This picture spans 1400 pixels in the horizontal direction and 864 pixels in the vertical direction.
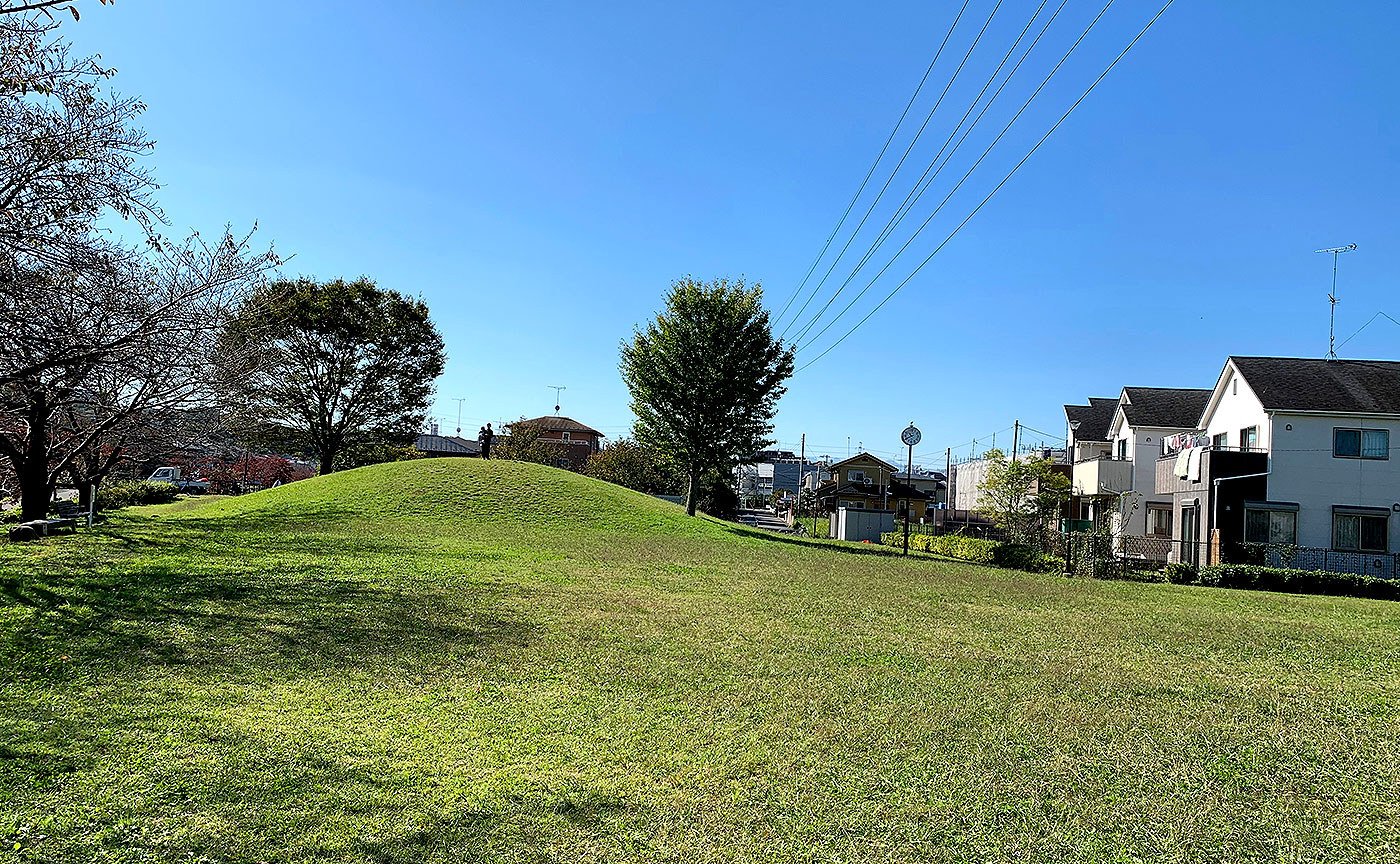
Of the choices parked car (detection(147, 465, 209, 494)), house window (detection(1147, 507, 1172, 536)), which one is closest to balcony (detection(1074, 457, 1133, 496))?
house window (detection(1147, 507, 1172, 536))

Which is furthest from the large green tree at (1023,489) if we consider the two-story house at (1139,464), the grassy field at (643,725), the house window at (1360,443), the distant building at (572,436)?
the distant building at (572,436)

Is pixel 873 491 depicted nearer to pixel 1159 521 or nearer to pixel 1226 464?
pixel 1159 521

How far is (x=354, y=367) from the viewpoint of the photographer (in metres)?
34.2

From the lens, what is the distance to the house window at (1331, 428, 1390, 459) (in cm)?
2253

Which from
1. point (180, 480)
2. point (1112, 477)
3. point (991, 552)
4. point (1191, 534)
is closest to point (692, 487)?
point (991, 552)

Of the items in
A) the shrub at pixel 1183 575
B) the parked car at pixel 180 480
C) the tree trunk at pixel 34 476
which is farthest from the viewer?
the parked car at pixel 180 480

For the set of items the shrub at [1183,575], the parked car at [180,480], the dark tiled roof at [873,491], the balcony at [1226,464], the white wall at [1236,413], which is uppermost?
the white wall at [1236,413]

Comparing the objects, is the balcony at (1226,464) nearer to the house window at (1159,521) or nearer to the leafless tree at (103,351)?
the house window at (1159,521)

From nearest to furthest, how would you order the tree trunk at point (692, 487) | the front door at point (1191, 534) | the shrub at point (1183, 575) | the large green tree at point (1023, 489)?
1. the shrub at point (1183, 575)
2. the front door at point (1191, 534)
3. the tree trunk at point (692, 487)
4. the large green tree at point (1023, 489)

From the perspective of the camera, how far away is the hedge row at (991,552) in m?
20.5

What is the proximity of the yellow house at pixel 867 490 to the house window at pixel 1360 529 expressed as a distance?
18.6m

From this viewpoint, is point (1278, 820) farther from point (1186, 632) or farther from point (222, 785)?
point (1186, 632)

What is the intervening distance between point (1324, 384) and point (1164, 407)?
28.0ft

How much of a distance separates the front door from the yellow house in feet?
48.3
